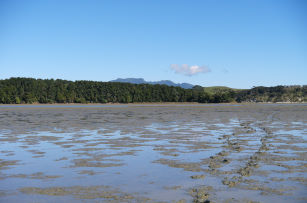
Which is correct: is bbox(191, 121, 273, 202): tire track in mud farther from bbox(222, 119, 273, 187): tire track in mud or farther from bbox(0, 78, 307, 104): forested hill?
bbox(0, 78, 307, 104): forested hill

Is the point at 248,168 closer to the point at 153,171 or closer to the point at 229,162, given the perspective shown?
the point at 229,162

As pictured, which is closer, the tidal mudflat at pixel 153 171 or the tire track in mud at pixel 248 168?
the tidal mudflat at pixel 153 171

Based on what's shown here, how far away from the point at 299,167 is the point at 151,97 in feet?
475

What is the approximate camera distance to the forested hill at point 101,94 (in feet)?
406

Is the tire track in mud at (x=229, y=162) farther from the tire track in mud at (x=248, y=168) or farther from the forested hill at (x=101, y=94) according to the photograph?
the forested hill at (x=101, y=94)

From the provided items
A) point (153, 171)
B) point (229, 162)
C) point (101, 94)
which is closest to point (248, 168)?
point (229, 162)

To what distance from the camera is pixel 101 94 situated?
147m

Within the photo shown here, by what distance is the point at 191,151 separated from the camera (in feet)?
46.0

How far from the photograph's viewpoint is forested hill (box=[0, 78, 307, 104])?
4875 inches

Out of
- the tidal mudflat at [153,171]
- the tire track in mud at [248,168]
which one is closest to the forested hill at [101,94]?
the tidal mudflat at [153,171]

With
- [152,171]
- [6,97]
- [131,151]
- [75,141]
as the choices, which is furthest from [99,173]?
[6,97]

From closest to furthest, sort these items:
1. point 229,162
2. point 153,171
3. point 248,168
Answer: point 153,171
point 248,168
point 229,162

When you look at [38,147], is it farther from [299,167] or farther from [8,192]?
[299,167]

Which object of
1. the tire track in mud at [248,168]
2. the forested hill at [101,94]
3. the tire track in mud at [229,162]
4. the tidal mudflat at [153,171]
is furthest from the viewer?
the forested hill at [101,94]
